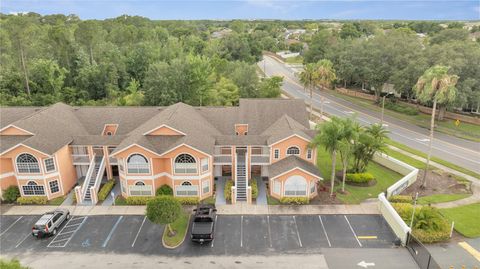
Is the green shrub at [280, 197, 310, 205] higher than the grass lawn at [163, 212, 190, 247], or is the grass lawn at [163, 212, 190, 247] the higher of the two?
the green shrub at [280, 197, 310, 205]

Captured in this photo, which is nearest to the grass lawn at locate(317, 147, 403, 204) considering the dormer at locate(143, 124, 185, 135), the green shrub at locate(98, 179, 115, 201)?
the dormer at locate(143, 124, 185, 135)

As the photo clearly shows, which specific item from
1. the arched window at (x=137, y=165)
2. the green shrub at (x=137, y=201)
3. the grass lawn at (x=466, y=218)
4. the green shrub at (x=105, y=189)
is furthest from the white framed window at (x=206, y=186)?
the grass lawn at (x=466, y=218)

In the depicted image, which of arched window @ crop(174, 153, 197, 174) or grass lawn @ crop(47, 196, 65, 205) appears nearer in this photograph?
arched window @ crop(174, 153, 197, 174)

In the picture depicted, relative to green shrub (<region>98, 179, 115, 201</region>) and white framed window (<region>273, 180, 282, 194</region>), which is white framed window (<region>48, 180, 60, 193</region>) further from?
white framed window (<region>273, 180, 282, 194</region>)

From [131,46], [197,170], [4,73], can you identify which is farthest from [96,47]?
[197,170]

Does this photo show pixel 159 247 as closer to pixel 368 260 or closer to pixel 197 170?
pixel 197 170

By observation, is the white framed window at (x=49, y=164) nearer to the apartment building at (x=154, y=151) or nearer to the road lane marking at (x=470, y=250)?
the apartment building at (x=154, y=151)

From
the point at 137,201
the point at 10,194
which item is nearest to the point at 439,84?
the point at 137,201

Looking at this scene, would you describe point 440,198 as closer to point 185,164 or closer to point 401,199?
point 401,199
